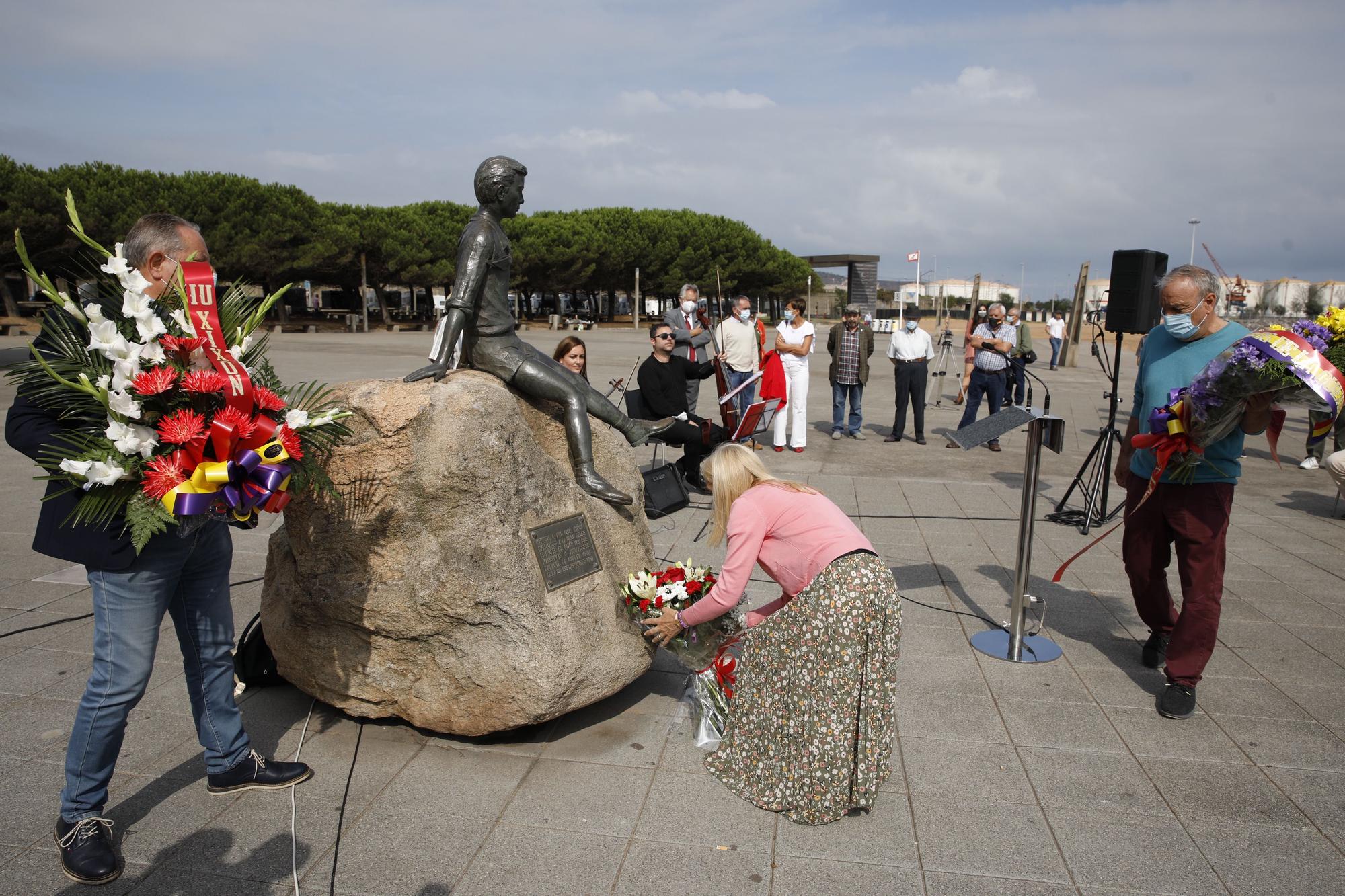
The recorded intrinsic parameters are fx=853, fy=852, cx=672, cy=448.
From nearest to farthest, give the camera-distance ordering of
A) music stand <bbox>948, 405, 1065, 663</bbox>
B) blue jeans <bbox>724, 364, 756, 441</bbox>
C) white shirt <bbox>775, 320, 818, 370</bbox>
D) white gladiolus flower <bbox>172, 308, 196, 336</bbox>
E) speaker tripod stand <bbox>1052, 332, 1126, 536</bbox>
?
1. white gladiolus flower <bbox>172, 308, 196, 336</bbox>
2. music stand <bbox>948, 405, 1065, 663</bbox>
3. speaker tripod stand <bbox>1052, 332, 1126, 536</bbox>
4. blue jeans <bbox>724, 364, 756, 441</bbox>
5. white shirt <bbox>775, 320, 818, 370</bbox>

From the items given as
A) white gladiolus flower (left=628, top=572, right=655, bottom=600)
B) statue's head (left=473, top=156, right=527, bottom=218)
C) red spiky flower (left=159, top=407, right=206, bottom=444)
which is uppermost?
statue's head (left=473, top=156, right=527, bottom=218)

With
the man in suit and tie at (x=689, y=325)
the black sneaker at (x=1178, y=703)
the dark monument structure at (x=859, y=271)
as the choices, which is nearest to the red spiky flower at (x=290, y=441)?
the black sneaker at (x=1178, y=703)

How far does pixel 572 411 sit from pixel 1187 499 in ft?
9.70

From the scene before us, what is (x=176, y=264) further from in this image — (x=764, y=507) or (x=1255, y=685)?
(x=1255, y=685)

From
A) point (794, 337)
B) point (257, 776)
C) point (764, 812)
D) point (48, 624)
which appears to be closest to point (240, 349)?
point (257, 776)

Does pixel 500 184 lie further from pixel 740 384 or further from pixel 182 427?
pixel 740 384

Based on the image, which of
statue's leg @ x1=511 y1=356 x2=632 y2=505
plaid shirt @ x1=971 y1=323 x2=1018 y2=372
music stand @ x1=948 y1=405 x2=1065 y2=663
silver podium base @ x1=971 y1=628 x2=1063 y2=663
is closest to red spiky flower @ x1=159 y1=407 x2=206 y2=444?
statue's leg @ x1=511 y1=356 x2=632 y2=505

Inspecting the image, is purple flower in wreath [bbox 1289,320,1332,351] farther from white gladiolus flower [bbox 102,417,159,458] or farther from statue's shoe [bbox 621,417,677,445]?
white gladiolus flower [bbox 102,417,159,458]

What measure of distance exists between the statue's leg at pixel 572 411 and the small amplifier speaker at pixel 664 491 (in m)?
2.81

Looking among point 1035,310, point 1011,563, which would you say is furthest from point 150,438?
point 1035,310

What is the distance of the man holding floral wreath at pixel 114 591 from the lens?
266 centimetres

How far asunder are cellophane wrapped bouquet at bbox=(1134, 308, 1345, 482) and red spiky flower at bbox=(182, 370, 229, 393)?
384 centimetres

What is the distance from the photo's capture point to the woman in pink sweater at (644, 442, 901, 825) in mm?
3117

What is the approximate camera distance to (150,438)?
2.59m
